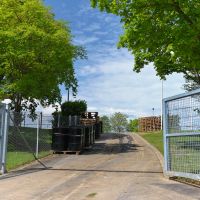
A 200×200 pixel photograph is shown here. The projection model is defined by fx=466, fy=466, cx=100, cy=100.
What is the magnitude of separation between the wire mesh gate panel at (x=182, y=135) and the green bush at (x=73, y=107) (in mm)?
33332

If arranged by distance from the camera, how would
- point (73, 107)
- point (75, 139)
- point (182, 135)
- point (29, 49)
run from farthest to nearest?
point (73, 107), point (29, 49), point (75, 139), point (182, 135)

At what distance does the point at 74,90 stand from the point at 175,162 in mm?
26688

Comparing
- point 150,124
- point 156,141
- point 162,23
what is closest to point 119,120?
point 150,124

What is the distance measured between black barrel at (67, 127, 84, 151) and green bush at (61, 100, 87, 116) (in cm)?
2197

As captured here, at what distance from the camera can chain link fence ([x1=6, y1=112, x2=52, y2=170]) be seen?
762 inches

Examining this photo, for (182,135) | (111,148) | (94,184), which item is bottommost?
(94,184)

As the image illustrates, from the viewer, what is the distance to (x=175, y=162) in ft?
40.9

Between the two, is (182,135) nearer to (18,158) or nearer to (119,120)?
(18,158)

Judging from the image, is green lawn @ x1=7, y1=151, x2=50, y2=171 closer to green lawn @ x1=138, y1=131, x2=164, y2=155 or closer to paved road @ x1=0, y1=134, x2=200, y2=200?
paved road @ x1=0, y1=134, x2=200, y2=200

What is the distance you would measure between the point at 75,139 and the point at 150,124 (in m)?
44.0

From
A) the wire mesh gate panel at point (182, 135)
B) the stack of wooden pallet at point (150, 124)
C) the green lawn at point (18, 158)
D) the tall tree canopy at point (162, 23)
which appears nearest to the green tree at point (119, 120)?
the stack of wooden pallet at point (150, 124)

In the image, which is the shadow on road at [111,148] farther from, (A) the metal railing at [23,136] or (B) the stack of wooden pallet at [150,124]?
(B) the stack of wooden pallet at [150,124]

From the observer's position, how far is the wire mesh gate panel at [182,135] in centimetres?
1089

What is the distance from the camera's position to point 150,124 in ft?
219
